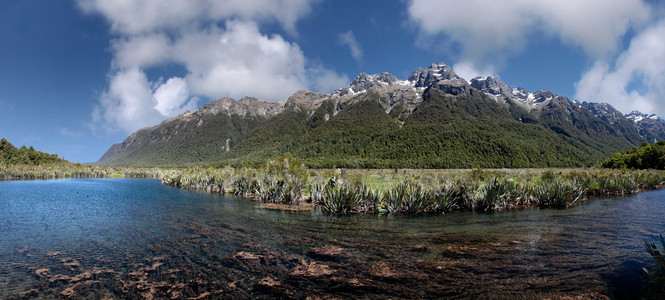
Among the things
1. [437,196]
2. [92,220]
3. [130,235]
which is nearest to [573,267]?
[437,196]

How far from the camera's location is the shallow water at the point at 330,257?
6.80 m

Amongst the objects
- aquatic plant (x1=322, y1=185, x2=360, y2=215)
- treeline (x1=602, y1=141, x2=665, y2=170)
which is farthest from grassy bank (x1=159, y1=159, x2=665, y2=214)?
treeline (x1=602, y1=141, x2=665, y2=170)

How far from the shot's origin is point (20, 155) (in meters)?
87.4

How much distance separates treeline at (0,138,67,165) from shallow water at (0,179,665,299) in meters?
102

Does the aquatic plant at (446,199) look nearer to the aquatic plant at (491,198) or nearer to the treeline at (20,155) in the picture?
the aquatic plant at (491,198)

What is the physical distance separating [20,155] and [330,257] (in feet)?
408

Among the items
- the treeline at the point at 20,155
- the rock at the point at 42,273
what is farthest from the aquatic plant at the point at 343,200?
the treeline at the point at 20,155

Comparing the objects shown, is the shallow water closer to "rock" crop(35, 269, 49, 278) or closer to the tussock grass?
"rock" crop(35, 269, 49, 278)

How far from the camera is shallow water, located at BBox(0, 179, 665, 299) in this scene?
22.3 ft

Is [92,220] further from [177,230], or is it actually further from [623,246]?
[623,246]

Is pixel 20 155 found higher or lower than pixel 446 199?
higher

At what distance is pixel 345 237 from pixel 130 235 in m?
9.84

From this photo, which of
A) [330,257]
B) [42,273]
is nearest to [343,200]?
[330,257]

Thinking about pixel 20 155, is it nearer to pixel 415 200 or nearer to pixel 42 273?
pixel 42 273
